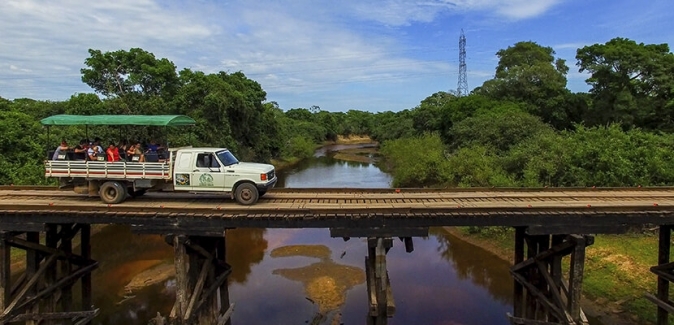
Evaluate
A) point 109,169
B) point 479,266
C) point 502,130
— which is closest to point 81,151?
point 109,169

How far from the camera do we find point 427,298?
1830 cm

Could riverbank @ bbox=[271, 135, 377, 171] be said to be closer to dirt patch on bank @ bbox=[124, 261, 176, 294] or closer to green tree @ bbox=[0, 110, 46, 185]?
green tree @ bbox=[0, 110, 46, 185]

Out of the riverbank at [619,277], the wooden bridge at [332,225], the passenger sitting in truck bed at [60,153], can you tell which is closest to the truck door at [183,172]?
the wooden bridge at [332,225]

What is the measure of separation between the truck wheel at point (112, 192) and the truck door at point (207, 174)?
77.5 inches

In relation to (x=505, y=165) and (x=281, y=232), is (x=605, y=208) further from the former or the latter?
(x=281, y=232)

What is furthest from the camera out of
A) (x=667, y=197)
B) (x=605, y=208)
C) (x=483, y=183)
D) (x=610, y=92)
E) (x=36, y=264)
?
(x=610, y=92)

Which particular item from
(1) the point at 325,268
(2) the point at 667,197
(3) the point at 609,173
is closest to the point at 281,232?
(1) the point at 325,268

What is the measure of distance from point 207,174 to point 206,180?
0.17m

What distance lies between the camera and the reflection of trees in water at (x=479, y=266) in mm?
19203

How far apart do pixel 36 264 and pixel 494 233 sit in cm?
2057

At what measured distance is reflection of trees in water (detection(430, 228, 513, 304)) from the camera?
63.0 feet

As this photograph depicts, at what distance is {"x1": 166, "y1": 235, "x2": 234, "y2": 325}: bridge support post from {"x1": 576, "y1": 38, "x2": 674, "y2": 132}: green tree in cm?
3138

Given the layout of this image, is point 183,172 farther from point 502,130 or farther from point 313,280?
point 502,130

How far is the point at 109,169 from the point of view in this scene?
1223 centimetres
